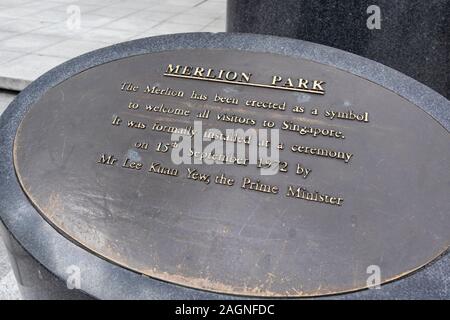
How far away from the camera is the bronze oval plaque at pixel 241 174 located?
5.54 feet

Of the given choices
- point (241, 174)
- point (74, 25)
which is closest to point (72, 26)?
point (74, 25)

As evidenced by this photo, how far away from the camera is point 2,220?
6.25 ft

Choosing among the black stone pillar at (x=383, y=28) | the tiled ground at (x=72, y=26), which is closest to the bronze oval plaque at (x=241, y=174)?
the black stone pillar at (x=383, y=28)

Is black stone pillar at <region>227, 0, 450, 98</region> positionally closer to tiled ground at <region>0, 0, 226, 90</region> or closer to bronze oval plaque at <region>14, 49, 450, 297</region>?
bronze oval plaque at <region>14, 49, 450, 297</region>

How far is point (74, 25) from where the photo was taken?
6984 mm

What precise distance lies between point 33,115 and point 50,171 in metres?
0.43

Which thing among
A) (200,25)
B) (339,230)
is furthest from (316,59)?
(200,25)

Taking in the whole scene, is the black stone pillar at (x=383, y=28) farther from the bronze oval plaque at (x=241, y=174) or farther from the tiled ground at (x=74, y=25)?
A: the tiled ground at (x=74, y=25)

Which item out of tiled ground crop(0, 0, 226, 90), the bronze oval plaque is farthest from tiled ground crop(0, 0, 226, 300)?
the bronze oval plaque

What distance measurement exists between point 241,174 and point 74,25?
5.87m

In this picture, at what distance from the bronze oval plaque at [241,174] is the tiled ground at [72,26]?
109 inches

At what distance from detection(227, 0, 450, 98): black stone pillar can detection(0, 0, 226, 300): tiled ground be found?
2.85 m

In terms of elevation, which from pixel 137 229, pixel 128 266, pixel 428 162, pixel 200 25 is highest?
pixel 200 25

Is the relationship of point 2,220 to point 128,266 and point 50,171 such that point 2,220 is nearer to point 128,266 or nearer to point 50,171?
point 50,171
